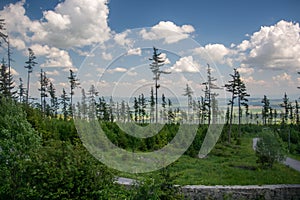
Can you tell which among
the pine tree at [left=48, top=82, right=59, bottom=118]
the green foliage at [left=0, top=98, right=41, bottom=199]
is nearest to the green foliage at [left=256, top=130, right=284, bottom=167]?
the green foliage at [left=0, top=98, right=41, bottom=199]

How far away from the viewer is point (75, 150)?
26.1ft

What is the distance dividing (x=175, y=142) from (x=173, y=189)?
15178 mm

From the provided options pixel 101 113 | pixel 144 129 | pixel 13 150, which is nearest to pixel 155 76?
pixel 144 129

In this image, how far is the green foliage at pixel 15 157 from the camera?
7.66 metres

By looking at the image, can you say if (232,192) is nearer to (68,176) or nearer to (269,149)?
(68,176)

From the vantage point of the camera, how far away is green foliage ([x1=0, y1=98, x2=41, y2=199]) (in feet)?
25.1

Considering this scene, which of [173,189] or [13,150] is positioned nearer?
[13,150]

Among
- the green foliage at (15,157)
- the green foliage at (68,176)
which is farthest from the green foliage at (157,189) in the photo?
the green foliage at (15,157)

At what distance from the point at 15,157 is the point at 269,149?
13851 millimetres

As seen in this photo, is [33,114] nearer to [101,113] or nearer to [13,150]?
[13,150]

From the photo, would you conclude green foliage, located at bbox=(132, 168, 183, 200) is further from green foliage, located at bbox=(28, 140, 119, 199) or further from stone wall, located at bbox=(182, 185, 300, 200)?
stone wall, located at bbox=(182, 185, 300, 200)

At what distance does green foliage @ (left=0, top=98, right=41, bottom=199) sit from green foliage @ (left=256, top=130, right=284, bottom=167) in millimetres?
13007

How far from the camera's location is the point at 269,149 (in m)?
16.4

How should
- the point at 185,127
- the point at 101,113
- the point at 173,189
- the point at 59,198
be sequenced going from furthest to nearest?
the point at 101,113 → the point at 185,127 → the point at 173,189 → the point at 59,198
